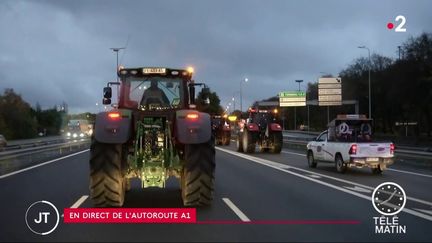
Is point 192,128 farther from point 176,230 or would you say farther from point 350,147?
point 350,147

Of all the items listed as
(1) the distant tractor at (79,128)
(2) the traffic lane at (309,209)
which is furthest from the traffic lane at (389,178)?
(1) the distant tractor at (79,128)

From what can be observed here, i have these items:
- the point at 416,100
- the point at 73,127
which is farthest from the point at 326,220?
the point at 73,127

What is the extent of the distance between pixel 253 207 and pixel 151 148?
2414 mm

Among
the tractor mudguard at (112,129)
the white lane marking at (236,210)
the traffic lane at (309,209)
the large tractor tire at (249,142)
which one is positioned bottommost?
the traffic lane at (309,209)

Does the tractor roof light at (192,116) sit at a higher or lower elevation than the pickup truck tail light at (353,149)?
higher

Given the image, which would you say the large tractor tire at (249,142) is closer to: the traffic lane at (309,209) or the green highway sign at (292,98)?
the traffic lane at (309,209)

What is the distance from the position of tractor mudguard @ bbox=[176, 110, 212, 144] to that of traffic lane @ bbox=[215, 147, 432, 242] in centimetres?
170

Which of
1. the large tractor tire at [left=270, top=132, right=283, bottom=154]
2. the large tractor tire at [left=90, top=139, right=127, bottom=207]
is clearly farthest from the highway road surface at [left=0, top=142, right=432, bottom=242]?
the large tractor tire at [left=270, top=132, right=283, bottom=154]

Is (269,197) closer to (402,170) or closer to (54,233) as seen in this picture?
(54,233)

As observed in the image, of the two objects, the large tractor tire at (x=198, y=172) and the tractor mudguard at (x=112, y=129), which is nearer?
the tractor mudguard at (x=112, y=129)

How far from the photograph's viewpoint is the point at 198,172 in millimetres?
11852

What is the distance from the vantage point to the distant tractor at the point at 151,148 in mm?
11641

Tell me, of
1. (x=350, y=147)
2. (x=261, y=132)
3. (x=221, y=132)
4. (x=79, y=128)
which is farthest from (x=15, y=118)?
(x=350, y=147)

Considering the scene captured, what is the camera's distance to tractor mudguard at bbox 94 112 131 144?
11.6 metres
